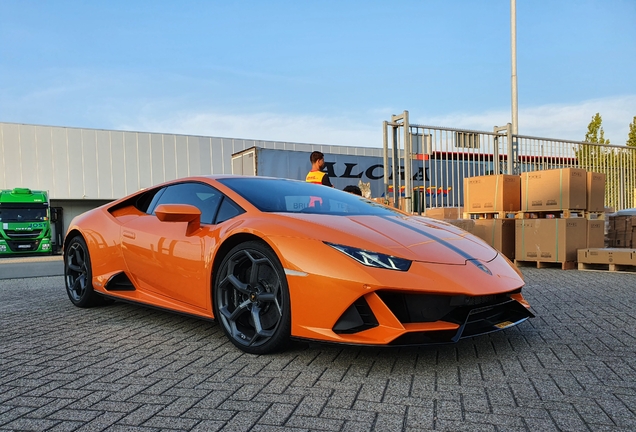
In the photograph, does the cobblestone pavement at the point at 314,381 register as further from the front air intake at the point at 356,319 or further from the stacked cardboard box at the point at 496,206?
the stacked cardboard box at the point at 496,206

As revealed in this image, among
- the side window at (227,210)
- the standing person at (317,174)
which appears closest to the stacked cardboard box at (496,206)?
the standing person at (317,174)

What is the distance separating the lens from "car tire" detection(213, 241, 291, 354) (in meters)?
2.94

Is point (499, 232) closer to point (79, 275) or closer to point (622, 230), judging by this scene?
point (622, 230)

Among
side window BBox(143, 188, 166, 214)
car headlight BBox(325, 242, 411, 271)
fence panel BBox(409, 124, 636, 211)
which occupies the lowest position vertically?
car headlight BBox(325, 242, 411, 271)

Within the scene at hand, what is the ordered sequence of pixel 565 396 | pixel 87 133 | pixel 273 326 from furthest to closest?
pixel 87 133 < pixel 273 326 < pixel 565 396

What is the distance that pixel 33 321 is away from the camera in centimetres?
434

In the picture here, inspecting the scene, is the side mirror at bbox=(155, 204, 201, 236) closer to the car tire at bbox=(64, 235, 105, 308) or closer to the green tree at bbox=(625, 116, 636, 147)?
the car tire at bbox=(64, 235, 105, 308)

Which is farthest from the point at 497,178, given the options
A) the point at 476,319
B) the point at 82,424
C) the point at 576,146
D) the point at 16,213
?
the point at 16,213

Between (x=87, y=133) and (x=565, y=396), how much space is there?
22808 millimetres

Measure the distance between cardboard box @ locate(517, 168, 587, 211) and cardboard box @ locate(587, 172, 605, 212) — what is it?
0.37 feet

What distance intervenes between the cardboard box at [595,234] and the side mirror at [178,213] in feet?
22.2

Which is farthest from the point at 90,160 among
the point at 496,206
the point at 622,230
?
the point at 622,230

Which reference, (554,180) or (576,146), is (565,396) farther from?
(576,146)

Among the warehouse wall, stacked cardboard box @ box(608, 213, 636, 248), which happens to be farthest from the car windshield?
the warehouse wall
